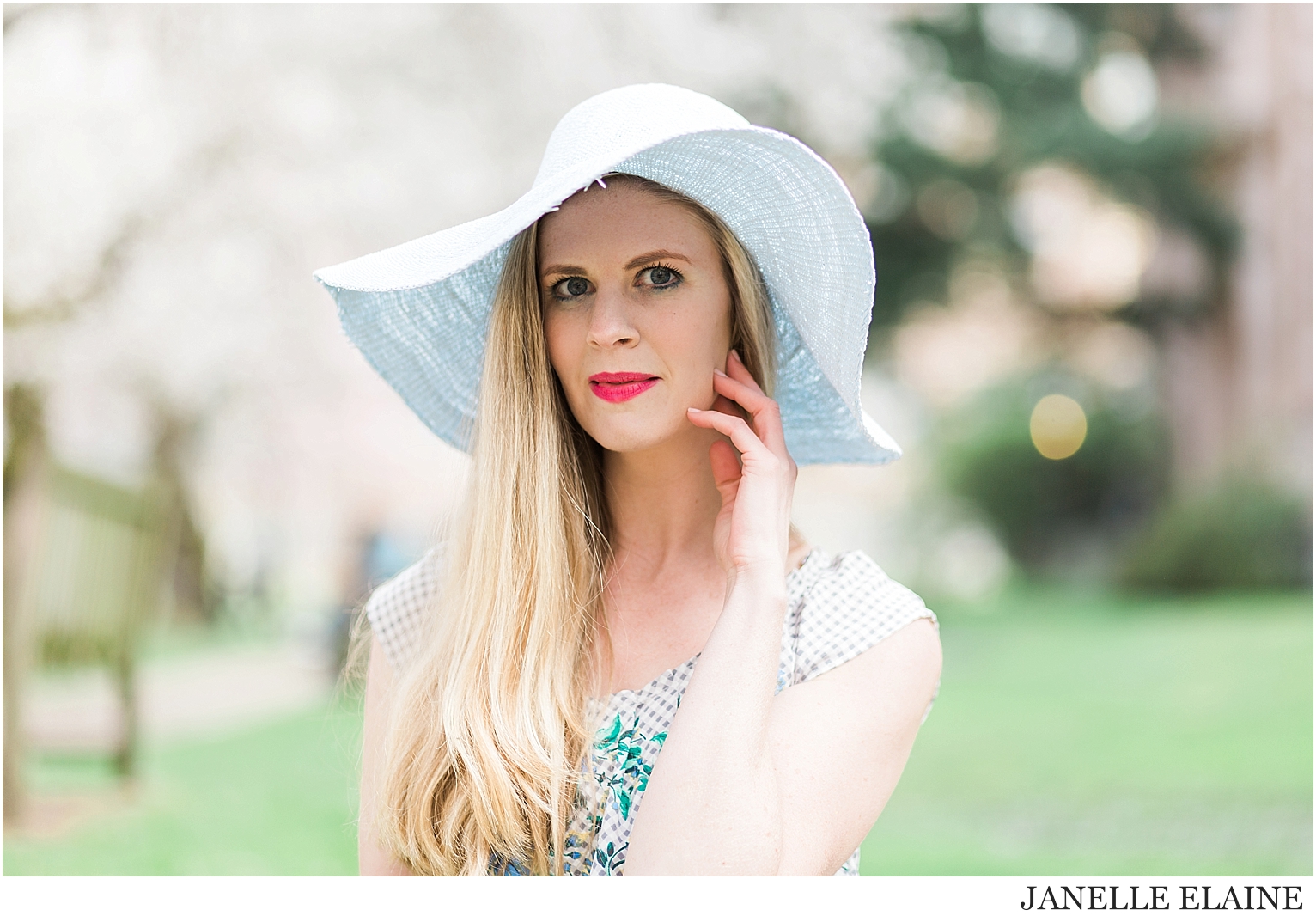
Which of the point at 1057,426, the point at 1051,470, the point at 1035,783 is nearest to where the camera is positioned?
the point at 1035,783

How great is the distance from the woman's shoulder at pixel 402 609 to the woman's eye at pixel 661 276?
744 mm

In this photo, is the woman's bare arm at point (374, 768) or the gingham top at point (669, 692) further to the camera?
the woman's bare arm at point (374, 768)

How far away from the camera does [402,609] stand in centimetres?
240

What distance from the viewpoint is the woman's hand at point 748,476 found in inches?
80.4

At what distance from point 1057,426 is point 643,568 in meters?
15.0

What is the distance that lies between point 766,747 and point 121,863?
3.71 meters

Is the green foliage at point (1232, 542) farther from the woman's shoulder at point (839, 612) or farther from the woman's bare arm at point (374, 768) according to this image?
the woman's bare arm at point (374, 768)

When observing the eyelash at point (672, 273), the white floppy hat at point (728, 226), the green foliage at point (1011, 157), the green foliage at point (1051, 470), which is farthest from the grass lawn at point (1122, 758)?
the green foliage at point (1011, 157)

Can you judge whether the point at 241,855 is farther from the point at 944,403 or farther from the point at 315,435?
the point at 944,403

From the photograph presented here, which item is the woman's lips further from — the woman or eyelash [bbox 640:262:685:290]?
eyelash [bbox 640:262:685:290]

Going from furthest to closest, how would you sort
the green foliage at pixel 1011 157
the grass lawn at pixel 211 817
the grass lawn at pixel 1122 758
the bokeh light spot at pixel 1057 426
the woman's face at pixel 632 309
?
the bokeh light spot at pixel 1057 426 < the green foliage at pixel 1011 157 < the grass lawn at pixel 1122 758 < the grass lawn at pixel 211 817 < the woman's face at pixel 632 309

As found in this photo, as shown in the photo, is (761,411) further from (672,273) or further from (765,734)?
(765,734)

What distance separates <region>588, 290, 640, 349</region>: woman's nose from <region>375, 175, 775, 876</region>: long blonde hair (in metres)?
0.19
